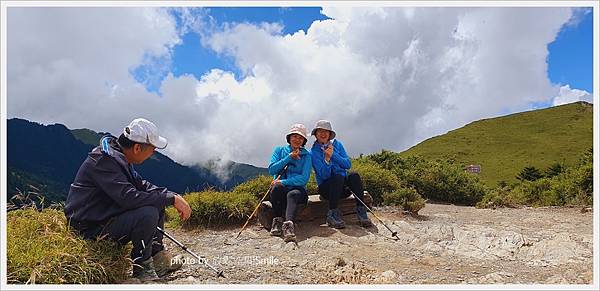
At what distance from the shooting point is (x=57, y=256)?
14.4 feet

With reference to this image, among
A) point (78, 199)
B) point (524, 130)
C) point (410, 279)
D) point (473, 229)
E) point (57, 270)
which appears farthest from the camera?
point (524, 130)

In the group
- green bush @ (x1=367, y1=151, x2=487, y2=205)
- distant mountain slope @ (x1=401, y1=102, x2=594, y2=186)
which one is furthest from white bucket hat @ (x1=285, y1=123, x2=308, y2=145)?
distant mountain slope @ (x1=401, y1=102, x2=594, y2=186)

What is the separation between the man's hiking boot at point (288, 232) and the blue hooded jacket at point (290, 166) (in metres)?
0.69

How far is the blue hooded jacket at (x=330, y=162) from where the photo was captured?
8070mm

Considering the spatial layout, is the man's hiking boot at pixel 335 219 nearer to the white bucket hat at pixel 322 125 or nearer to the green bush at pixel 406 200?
the white bucket hat at pixel 322 125

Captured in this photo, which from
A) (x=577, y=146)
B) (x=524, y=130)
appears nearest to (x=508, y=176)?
(x=577, y=146)

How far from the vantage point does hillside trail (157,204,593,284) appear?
5.26 metres

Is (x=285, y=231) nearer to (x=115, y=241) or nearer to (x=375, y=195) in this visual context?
(x=115, y=241)

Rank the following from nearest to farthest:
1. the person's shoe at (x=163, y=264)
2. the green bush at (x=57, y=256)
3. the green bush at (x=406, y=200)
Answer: the green bush at (x=57, y=256)
the person's shoe at (x=163, y=264)
the green bush at (x=406, y=200)

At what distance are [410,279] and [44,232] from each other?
12.3 ft

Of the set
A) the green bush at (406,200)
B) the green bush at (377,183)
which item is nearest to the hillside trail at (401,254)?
the green bush at (406,200)

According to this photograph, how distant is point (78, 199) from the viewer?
4.81 m

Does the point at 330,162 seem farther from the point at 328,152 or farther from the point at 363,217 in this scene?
the point at 363,217

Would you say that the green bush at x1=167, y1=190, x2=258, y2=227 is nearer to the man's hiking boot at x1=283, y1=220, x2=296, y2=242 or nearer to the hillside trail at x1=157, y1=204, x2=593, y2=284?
the hillside trail at x1=157, y1=204, x2=593, y2=284
